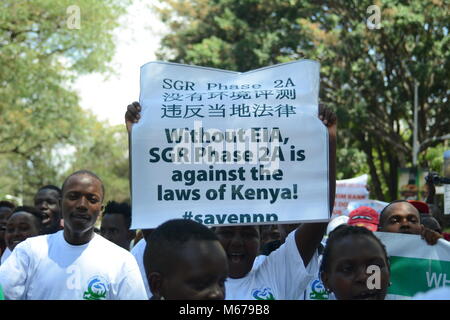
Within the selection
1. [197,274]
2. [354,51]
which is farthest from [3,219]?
[354,51]

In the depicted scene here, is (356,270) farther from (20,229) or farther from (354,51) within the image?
(354,51)

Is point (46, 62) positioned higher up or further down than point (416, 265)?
higher up

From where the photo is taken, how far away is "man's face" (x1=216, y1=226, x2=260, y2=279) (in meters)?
4.05

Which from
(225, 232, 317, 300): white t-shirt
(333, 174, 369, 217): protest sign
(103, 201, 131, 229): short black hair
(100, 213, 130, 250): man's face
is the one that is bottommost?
(225, 232, 317, 300): white t-shirt

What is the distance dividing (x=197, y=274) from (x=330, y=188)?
1.40 metres

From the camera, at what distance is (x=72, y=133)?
21344 millimetres

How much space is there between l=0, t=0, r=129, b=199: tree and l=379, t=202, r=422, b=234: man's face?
1461cm

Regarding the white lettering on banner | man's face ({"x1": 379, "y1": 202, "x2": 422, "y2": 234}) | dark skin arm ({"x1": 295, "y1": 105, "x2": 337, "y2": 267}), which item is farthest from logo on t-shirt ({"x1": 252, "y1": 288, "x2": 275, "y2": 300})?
man's face ({"x1": 379, "y1": 202, "x2": 422, "y2": 234})

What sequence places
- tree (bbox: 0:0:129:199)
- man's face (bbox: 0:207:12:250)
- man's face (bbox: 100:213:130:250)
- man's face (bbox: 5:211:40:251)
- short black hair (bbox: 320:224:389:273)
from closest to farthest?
short black hair (bbox: 320:224:389:273) → man's face (bbox: 5:211:40:251) → man's face (bbox: 100:213:130:250) → man's face (bbox: 0:207:12:250) → tree (bbox: 0:0:129:199)

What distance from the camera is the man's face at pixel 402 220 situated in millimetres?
5461

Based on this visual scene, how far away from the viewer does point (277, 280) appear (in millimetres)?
4031

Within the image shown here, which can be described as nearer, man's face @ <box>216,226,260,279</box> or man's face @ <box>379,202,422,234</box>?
man's face @ <box>216,226,260,279</box>

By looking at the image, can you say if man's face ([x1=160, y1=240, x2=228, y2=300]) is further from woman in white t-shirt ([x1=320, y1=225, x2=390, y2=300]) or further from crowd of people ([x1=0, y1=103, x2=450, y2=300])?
woman in white t-shirt ([x1=320, y1=225, x2=390, y2=300])
